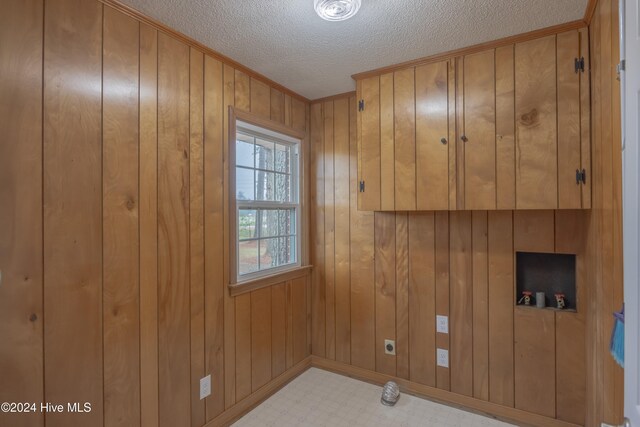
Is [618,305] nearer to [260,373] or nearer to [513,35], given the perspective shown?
[513,35]

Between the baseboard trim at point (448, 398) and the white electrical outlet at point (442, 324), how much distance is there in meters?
0.43

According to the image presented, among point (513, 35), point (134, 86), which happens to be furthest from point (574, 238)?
point (134, 86)

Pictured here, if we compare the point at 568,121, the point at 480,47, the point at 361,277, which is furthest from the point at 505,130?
the point at 361,277

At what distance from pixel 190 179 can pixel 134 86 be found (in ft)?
1.79

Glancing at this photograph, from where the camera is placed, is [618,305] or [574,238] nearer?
[618,305]

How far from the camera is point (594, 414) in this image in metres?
1.68

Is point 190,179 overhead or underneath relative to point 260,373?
overhead

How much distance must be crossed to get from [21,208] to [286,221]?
176cm

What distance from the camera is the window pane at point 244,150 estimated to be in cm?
231

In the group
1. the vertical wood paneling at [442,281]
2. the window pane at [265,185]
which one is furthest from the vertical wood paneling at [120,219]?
the vertical wood paneling at [442,281]

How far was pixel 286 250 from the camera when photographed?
2.79m

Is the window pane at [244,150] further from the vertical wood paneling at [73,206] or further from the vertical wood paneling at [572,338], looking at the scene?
the vertical wood paneling at [572,338]

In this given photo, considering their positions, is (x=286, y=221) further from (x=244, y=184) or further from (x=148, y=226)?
(x=148, y=226)

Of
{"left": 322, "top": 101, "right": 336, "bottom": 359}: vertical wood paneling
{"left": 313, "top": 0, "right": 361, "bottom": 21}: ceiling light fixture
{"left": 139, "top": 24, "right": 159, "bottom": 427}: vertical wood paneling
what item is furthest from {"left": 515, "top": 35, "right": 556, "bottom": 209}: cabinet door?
{"left": 139, "top": 24, "right": 159, "bottom": 427}: vertical wood paneling
